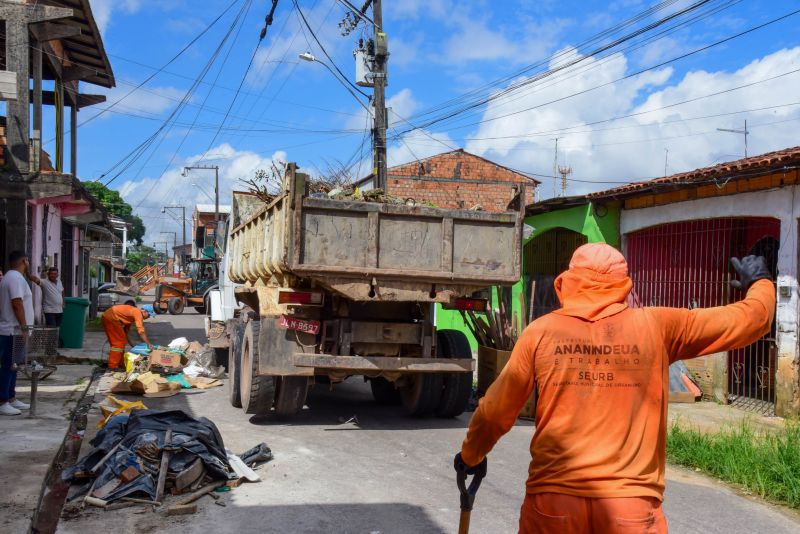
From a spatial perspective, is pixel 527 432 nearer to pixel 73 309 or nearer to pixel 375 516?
pixel 375 516

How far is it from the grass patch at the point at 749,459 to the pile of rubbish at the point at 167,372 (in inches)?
255

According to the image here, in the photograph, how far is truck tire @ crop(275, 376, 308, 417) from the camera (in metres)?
7.78

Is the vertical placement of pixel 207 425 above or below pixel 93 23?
below

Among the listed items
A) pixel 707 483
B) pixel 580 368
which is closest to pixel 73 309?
pixel 707 483

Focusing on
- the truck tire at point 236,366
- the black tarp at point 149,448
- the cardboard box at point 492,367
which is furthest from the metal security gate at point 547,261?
the black tarp at point 149,448

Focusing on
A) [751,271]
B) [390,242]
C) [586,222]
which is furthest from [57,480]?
[586,222]

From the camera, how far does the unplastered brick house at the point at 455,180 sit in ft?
93.8

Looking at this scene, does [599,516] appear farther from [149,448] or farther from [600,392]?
[149,448]

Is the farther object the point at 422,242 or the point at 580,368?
the point at 422,242

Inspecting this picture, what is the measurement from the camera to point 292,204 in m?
6.93

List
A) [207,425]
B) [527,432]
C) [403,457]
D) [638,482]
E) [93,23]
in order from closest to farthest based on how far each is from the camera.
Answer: [638,482], [207,425], [403,457], [527,432], [93,23]

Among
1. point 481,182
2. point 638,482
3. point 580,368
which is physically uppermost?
point 481,182

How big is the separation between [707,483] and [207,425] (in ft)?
13.5

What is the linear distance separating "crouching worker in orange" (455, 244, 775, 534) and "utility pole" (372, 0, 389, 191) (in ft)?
39.6
